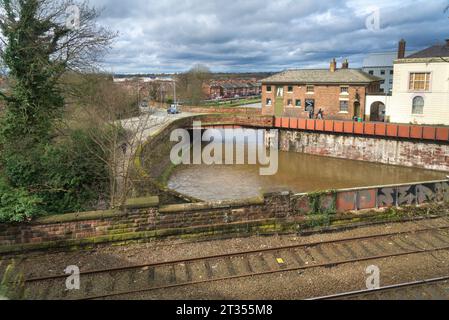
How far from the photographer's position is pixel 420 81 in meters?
31.3

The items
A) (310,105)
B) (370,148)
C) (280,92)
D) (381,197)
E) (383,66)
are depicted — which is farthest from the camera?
(383,66)

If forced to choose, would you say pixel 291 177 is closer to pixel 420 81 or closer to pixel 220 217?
pixel 420 81

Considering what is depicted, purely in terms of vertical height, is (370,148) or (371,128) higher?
(371,128)

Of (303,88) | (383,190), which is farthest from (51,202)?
(303,88)

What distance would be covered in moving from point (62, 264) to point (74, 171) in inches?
137

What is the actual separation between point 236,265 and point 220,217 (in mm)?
2021

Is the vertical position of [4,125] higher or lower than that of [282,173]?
higher

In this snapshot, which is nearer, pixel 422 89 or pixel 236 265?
pixel 236 265

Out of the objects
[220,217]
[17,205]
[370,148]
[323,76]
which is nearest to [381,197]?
[220,217]

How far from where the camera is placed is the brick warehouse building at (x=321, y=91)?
3738 cm

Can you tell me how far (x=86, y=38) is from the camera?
1681cm

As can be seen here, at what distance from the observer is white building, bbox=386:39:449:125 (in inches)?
1185

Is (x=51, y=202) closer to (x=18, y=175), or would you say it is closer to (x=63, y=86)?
(x=18, y=175)

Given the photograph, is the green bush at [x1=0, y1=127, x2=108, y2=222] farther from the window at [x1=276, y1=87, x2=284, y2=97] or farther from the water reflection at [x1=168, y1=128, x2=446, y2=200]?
the window at [x1=276, y1=87, x2=284, y2=97]
